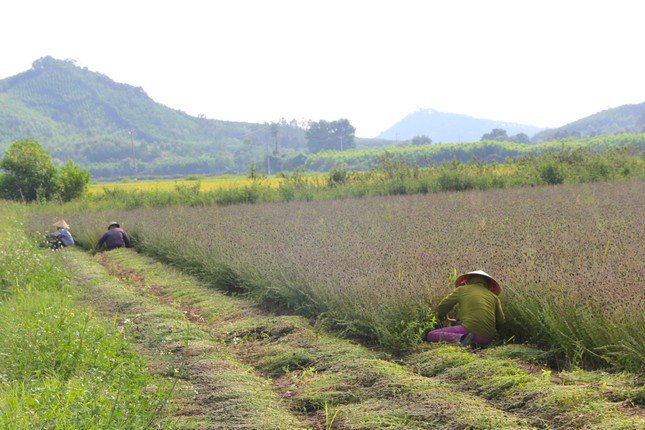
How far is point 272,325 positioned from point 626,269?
3.72 meters

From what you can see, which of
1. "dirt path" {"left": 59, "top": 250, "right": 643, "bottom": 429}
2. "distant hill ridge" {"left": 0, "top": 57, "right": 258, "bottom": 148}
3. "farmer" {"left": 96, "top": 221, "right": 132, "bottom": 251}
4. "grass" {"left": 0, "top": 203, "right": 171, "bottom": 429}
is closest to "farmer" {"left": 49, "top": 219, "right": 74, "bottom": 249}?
"farmer" {"left": 96, "top": 221, "right": 132, "bottom": 251}

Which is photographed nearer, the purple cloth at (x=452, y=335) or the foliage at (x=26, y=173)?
the purple cloth at (x=452, y=335)

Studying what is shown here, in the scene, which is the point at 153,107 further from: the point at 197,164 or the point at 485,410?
the point at 485,410

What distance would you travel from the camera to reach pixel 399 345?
5.50 meters

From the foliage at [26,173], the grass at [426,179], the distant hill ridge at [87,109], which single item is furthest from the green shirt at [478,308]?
the distant hill ridge at [87,109]

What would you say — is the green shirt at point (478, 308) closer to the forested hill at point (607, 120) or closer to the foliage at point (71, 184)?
the foliage at point (71, 184)

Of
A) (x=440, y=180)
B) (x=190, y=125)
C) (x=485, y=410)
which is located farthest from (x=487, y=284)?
(x=190, y=125)

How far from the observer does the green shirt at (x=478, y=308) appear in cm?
523

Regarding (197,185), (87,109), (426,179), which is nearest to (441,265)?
(426,179)

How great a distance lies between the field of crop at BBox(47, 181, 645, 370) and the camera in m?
4.82

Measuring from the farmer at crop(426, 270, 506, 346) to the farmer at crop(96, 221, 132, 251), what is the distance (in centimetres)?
1127

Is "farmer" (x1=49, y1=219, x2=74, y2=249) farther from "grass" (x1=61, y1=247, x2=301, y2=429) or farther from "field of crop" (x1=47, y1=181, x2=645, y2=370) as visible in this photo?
"grass" (x1=61, y1=247, x2=301, y2=429)

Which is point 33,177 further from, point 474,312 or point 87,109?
point 87,109

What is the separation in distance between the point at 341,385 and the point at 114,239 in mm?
11746
